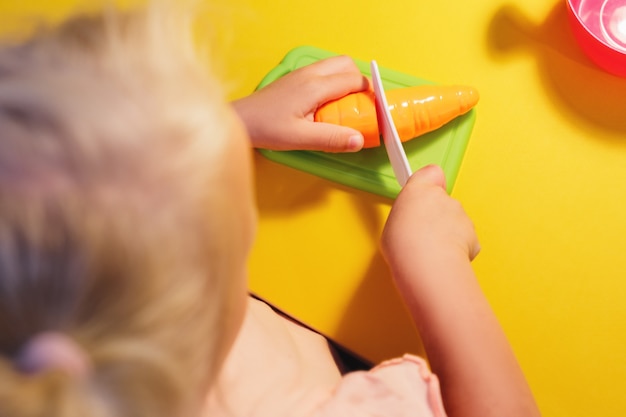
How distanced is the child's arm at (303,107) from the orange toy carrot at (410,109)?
0.01m

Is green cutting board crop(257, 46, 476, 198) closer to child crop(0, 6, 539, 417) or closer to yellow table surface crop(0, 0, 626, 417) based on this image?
yellow table surface crop(0, 0, 626, 417)

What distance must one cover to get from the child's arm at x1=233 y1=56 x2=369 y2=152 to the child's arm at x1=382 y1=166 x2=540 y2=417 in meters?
0.08

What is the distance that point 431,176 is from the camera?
0.54 meters

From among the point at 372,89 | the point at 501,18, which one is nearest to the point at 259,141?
the point at 372,89

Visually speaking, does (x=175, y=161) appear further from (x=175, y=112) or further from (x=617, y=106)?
(x=617, y=106)

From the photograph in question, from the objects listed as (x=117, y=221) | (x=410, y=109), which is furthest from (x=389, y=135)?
(x=117, y=221)

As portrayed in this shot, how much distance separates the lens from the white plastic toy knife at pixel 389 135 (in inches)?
21.5

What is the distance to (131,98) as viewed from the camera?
26 cm

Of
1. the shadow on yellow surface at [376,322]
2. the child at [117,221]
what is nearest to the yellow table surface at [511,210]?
the shadow on yellow surface at [376,322]

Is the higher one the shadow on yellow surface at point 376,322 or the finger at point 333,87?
the finger at point 333,87

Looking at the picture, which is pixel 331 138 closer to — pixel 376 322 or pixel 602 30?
pixel 376 322

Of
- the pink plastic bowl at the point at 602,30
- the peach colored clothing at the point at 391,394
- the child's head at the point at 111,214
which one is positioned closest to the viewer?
the child's head at the point at 111,214

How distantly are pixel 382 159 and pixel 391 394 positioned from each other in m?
0.22

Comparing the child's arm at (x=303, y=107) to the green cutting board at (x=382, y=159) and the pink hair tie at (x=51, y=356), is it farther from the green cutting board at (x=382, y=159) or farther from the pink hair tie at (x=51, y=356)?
the pink hair tie at (x=51, y=356)
